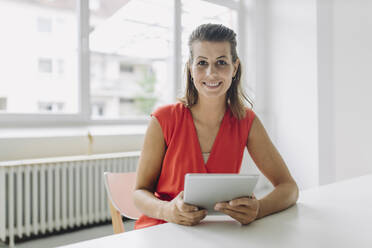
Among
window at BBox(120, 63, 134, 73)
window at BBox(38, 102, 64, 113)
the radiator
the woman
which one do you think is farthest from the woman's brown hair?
window at BBox(120, 63, 134, 73)

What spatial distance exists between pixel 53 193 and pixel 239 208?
211 cm

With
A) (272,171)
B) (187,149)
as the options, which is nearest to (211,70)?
(187,149)

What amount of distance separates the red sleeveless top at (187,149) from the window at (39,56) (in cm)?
193

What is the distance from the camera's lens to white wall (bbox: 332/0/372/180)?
2.90 metres

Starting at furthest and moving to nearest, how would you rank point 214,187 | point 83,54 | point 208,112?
point 83,54 → point 208,112 → point 214,187

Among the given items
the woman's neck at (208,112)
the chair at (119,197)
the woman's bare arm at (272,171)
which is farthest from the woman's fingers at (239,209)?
the chair at (119,197)

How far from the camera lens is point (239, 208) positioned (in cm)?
77

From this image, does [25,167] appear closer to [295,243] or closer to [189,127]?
[189,127]

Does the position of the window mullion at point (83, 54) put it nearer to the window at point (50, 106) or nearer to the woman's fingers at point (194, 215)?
the window at point (50, 106)

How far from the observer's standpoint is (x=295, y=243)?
26.5 inches

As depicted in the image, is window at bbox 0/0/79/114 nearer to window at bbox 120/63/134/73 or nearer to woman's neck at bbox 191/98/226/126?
window at bbox 120/63/134/73

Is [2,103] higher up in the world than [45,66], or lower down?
lower down

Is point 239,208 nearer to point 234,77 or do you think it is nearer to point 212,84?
point 212,84

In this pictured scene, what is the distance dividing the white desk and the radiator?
1.82 metres
